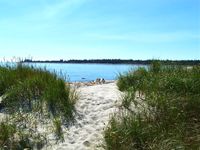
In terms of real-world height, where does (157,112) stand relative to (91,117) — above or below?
above

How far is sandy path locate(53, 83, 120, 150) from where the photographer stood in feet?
31.0

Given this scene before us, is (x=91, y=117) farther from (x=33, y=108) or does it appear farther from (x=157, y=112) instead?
(x=157, y=112)

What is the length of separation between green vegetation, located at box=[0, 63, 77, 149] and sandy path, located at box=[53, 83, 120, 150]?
280 mm

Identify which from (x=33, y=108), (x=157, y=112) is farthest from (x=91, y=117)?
(x=157, y=112)

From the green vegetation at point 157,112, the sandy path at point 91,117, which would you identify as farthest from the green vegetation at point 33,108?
the green vegetation at point 157,112

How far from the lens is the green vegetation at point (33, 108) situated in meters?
9.72

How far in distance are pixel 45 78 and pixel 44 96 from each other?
1084 millimetres

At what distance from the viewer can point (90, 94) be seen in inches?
486

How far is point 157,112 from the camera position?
10.6 meters

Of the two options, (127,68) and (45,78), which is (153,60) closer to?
(127,68)

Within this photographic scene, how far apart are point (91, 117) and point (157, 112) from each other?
1670mm

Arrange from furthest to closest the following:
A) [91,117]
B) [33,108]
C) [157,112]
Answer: [33,108]
[91,117]
[157,112]

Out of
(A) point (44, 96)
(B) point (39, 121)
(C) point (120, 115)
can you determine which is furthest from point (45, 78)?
(C) point (120, 115)

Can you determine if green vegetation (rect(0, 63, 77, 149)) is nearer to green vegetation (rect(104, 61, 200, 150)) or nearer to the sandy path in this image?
the sandy path
